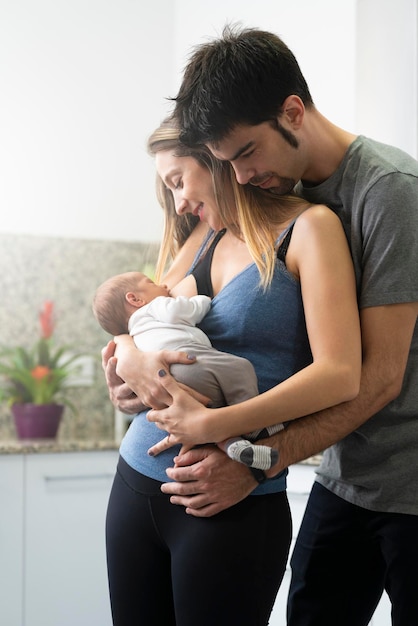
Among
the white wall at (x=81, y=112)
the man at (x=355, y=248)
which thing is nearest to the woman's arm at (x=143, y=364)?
the man at (x=355, y=248)

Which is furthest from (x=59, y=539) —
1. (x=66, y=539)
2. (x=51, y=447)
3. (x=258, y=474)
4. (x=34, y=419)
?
(x=258, y=474)

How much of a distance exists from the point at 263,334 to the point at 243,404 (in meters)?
0.14

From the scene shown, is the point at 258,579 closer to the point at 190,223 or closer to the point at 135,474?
the point at 135,474

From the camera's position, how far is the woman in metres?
1.24

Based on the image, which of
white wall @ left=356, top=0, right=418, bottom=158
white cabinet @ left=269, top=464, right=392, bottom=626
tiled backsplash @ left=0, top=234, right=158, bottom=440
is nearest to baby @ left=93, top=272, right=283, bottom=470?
white cabinet @ left=269, top=464, right=392, bottom=626

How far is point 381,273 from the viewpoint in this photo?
53.0 inches

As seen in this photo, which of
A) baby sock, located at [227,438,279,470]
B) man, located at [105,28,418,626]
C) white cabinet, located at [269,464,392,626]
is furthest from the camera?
white cabinet, located at [269,464,392,626]

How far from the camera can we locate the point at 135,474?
1367 millimetres

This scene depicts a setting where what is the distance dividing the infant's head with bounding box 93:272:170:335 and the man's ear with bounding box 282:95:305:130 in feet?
1.41

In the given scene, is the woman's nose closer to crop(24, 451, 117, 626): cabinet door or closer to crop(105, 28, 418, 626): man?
crop(105, 28, 418, 626): man

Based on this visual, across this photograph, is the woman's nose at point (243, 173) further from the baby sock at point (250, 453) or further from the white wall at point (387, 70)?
the white wall at point (387, 70)

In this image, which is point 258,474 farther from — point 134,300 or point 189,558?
point 134,300

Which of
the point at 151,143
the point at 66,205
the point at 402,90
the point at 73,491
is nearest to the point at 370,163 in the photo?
the point at 151,143

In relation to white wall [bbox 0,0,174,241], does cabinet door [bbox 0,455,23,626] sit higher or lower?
lower
